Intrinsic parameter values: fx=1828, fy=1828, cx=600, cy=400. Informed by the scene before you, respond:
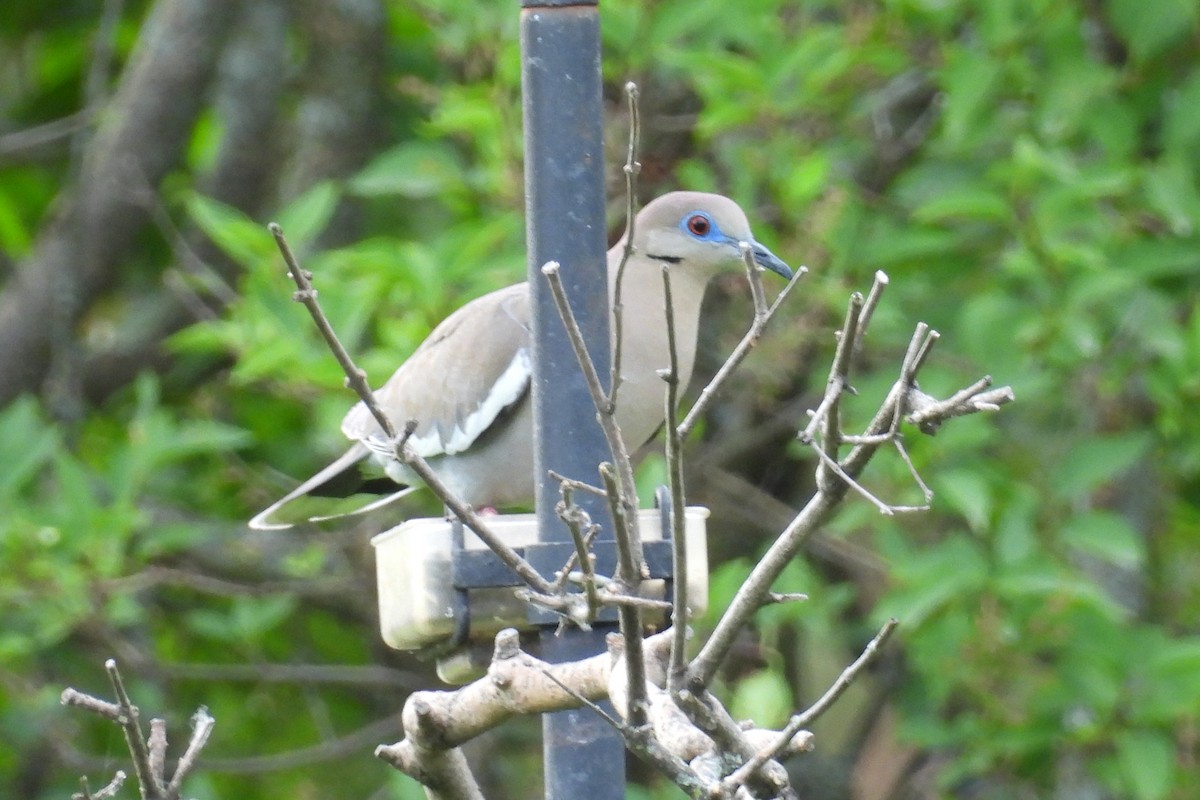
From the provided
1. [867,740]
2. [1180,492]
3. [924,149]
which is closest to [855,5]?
[924,149]

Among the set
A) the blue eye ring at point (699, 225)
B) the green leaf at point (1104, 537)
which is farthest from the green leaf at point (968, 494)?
the blue eye ring at point (699, 225)

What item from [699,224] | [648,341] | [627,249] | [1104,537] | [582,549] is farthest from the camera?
[1104,537]

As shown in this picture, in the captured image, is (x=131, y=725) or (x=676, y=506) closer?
(x=676, y=506)

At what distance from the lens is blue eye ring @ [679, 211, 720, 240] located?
3.44m

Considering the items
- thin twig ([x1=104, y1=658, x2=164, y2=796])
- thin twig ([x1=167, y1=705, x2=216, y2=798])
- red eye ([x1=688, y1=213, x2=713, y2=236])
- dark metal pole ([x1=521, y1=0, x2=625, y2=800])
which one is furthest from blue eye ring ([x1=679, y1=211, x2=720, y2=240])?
thin twig ([x1=104, y1=658, x2=164, y2=796])

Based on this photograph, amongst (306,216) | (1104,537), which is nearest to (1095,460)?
(1104,537)

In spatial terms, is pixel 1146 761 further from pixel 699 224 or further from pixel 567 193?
pixel 567 193

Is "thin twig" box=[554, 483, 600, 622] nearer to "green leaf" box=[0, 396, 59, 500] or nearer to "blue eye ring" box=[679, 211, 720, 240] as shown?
"blue eye ring" box=[679, 211, 720, 240]

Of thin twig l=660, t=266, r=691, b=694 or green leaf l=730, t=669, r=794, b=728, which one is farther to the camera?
green leaf l=730, t=669, r=794, b=728

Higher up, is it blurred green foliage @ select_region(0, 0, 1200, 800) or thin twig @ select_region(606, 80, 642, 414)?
thin twig @ select_region(606, 80, 642, 414)

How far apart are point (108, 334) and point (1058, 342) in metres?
2.98

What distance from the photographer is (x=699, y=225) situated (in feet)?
11.3

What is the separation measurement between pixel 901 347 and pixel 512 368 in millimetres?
1517

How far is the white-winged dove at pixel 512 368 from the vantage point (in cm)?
324
